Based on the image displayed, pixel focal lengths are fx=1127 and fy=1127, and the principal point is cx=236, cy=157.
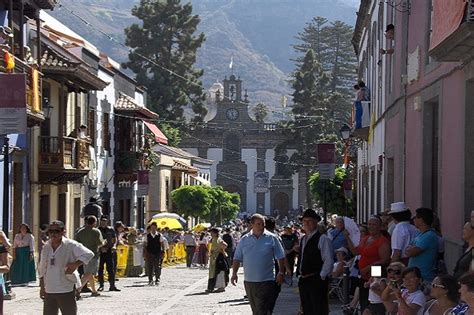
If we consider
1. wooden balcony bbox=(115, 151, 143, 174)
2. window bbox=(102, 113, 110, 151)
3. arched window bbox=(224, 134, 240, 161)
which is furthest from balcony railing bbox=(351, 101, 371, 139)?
arched window bbox=(224, 134, 240, 161)

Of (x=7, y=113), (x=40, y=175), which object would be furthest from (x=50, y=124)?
(x=7, y=113)

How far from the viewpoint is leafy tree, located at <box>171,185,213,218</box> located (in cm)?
6788

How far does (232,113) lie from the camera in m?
118

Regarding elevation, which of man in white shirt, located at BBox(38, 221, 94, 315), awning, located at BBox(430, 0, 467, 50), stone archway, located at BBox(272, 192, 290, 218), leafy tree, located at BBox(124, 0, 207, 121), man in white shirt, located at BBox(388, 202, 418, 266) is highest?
leafy tree, located at BBox(124, 0, 207, 121)

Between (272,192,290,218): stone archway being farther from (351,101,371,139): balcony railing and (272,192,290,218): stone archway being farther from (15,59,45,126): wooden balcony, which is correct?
(15,59,45,126): wooden balcony

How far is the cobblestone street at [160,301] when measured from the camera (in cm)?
1914

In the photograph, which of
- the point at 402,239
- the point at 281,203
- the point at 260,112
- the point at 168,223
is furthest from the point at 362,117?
the point at 281,203

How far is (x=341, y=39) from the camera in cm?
12031

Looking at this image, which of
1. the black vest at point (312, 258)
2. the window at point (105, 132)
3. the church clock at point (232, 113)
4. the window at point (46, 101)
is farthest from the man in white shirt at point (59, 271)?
the church clock at point (232, 113)

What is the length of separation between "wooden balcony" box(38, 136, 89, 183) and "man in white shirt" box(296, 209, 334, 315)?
18345 mm

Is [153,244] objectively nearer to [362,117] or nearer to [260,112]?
[362,117]

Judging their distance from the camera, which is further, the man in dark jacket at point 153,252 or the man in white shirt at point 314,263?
the man in dark jacket at point 153,252

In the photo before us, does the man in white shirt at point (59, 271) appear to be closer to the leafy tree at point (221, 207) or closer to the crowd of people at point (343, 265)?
the crowd of people at point (343, 265)

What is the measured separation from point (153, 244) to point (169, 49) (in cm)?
6497
